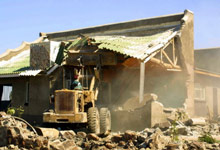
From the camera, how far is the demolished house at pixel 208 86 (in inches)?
901

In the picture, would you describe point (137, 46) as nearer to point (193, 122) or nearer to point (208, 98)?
point (193, 122)

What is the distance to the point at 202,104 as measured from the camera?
2342cm

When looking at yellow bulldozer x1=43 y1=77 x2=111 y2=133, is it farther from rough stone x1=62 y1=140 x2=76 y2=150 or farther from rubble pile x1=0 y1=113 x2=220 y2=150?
rough stone x1=62 y1=140 x2=76 y2=150

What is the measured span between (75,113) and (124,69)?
6.86 m

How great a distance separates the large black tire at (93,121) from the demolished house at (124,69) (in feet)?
8.40

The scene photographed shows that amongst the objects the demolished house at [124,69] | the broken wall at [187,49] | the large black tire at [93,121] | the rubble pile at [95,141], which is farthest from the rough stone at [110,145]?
the broken wall at [187,49]

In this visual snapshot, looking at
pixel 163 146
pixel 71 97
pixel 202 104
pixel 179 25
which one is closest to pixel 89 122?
pixel 71 97

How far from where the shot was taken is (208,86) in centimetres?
2452

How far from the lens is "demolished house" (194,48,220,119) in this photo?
22.9m

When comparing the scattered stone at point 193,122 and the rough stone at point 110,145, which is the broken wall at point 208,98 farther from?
the rough stone at point 110,145

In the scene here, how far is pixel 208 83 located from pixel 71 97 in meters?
14.6

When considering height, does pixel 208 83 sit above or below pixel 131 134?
above

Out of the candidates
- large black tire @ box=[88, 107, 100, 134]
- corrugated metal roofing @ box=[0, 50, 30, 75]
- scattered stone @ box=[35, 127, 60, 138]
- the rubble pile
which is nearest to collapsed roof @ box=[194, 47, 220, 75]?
corrugated metal roofing @ box=[0, 50, 30, 75]

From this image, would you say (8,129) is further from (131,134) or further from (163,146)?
(163,146)
